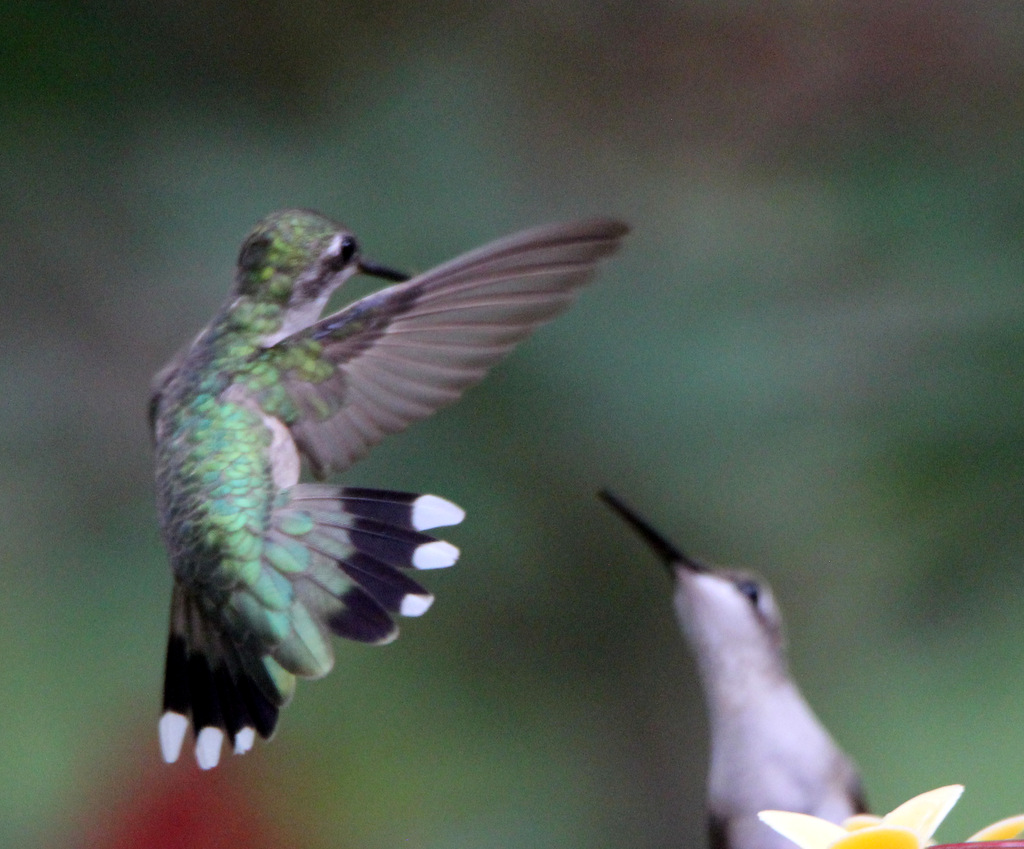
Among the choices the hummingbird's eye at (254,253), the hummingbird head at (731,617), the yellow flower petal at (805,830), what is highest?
the hummingbird's eye at (254,253)

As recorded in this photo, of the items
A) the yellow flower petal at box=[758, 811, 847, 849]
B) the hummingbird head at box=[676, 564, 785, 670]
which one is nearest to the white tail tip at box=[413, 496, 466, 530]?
the yellow flower petal at box=[758, 811, 847, 849]

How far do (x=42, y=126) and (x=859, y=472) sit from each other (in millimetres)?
1150

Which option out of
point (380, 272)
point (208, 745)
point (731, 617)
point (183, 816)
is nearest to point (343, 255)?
point (380, 272)

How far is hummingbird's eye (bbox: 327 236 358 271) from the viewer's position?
700mm

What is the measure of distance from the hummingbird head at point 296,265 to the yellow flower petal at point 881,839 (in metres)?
0.40

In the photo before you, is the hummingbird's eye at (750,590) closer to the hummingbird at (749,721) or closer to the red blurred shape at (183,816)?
the hummingbird at (749,721)

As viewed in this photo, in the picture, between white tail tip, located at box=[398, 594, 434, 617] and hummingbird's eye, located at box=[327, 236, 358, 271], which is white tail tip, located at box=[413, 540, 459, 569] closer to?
white tail tip, located at box=[398, 594, 434, 617]

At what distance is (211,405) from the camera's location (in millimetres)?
746

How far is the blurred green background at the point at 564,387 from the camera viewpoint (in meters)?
1.41

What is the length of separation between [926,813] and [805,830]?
0.15 feet

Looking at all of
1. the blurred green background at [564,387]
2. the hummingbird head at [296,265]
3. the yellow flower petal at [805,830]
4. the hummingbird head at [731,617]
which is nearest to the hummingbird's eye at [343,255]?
the hummingbird head at [296,265]

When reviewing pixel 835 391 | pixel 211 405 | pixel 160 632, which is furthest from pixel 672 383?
pixel 211 405

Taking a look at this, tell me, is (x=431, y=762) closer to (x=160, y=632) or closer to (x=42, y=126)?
(x=160, y=632)

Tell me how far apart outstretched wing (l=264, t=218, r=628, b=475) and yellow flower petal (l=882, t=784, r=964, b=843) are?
29cm
